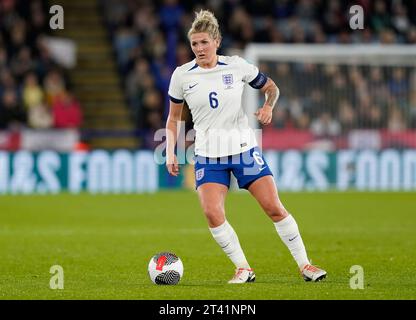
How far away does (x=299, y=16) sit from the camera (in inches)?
1047

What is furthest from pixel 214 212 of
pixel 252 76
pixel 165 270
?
pixel 252 76

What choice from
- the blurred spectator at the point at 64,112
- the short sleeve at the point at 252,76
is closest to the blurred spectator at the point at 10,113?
the blurred spectator at the point at 64,112

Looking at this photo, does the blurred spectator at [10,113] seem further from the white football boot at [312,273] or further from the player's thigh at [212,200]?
the white football boot at [312,273]

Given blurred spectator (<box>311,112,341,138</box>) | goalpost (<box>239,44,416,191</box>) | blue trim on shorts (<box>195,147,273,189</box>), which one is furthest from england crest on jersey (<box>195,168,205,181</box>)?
blurred spectator (<box>311,112,341,138</box>)

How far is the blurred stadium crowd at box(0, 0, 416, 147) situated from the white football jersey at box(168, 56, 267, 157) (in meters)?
13.7

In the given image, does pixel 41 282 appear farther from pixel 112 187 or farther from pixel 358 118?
pixel 358 118

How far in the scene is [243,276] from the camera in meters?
9.65

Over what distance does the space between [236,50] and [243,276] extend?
1611cm

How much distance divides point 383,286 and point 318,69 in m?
15.5

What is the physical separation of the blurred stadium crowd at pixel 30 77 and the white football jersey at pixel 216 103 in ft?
46.2

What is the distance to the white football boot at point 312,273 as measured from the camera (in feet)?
31.5

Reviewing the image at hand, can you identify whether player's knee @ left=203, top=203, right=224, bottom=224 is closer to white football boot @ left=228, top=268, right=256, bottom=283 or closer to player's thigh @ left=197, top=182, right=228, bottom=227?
player's thigh @ left=197, top=182, right=228, bottom=227

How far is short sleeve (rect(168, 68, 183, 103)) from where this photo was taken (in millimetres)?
9664
